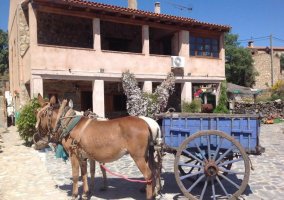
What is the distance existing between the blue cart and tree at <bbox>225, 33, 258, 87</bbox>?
33.5 metres

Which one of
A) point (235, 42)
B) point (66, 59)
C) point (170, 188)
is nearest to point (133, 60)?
point (66, 59)

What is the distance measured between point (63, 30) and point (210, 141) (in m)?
13.8

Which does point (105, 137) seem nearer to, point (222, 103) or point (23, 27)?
point (23, 27)

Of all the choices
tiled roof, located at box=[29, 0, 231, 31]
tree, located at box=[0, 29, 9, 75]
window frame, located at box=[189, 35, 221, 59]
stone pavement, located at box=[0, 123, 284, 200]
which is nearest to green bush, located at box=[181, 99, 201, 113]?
window frame, located at box=[189, 35, 221, 59]

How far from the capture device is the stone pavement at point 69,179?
6188mm

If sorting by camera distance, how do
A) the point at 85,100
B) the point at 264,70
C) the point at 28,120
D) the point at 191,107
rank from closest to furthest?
the point at 28,120, the point at 191,107, the point at 85,100, the point at 264,70

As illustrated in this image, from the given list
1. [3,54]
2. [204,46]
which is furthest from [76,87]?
[3,54]

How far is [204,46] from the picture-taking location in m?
19.4

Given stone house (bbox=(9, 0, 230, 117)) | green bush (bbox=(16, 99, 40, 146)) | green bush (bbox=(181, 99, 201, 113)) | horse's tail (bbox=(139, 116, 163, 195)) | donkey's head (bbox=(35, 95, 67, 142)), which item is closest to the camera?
horse's tail (bbox=(139, 116, 163, 195))

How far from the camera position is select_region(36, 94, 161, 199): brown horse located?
5199mm

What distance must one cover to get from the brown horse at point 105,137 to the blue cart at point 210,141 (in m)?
0.33

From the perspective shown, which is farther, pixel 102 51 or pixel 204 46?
pixel 204 46

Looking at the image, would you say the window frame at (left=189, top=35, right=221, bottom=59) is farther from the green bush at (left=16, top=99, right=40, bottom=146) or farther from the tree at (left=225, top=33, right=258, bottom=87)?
the tree at (left=225, top=33, right=258, bottom=87)

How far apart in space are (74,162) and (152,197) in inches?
58.7
